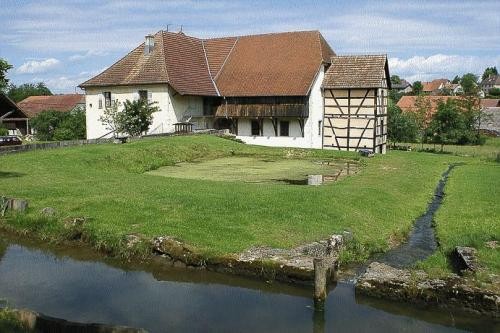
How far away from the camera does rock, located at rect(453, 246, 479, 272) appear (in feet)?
34.9

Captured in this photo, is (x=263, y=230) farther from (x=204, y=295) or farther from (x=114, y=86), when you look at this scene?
(x=114, y=86)

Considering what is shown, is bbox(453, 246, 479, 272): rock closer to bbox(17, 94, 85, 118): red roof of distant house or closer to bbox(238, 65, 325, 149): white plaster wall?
bbox(238, 65, 325, 149): white plaster wall

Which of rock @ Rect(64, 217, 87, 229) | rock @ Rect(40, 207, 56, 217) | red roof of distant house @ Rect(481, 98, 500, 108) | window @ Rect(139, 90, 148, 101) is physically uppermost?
window @ Rect(139, 90, 148, 101)

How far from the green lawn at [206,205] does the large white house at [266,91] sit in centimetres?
1310

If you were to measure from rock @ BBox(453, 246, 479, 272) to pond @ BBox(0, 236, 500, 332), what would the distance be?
1.79m

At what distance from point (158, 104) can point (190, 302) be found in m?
28.6

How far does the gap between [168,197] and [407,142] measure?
1419 inches

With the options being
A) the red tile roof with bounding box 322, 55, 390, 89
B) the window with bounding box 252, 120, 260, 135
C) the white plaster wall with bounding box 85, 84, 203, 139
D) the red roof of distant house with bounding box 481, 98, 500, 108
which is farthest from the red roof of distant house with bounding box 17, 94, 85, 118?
the red roof of distant house with bounding box 481, 98, 500, 108

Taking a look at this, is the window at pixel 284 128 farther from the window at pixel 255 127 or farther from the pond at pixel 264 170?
the pond at pixel 264 170

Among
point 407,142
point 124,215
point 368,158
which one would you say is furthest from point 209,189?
point 407,142

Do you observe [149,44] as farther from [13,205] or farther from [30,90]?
[30,90]

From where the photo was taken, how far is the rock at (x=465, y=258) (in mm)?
10652

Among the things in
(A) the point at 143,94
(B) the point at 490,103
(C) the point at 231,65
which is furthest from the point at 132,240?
(B) the point at 490,103

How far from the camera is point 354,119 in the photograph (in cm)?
3700
